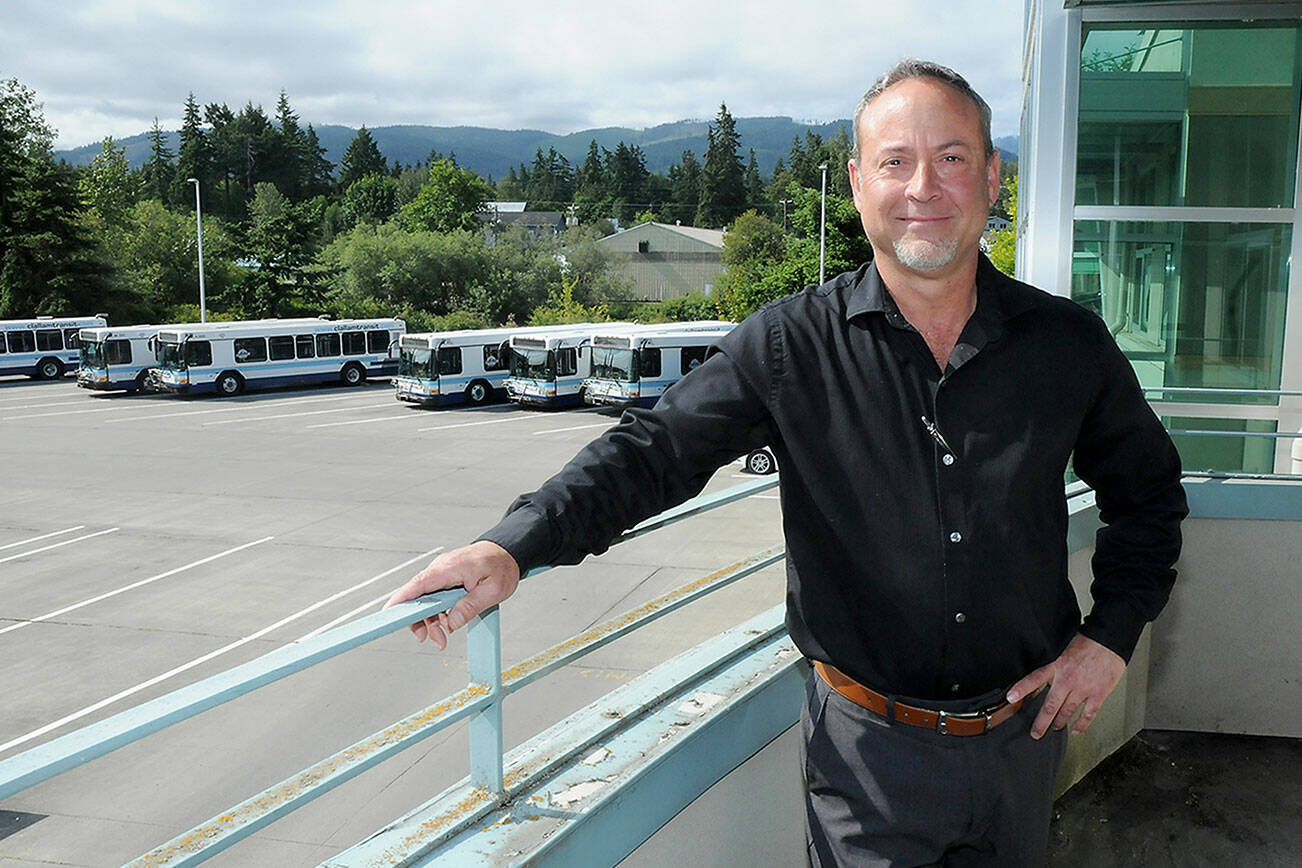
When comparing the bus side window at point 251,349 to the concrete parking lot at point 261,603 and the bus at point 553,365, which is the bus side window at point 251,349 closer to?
the concrete parking lot at point 261,603

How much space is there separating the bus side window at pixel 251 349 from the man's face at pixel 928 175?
36.9 meters

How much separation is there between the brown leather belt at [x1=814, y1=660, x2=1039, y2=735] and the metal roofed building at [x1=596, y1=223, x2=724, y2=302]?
306 ft

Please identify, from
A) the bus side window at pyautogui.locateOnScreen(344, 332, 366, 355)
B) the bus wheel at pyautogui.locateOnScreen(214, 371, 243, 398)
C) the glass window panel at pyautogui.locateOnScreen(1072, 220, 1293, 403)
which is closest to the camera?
the glass window panel at pyautogui.locateOnScreen(1072, 220, 1293, 403)

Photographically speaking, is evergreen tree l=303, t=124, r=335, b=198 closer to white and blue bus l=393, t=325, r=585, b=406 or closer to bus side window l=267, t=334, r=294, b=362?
bus side window l=267, t=334, r=294, b=362

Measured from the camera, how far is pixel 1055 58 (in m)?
8.78

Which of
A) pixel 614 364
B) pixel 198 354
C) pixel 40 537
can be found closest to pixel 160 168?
pixel 198 354

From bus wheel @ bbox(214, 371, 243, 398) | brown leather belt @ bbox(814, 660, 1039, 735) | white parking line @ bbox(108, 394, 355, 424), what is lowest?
white parking line @ bbox(108, 394, 355, 424)

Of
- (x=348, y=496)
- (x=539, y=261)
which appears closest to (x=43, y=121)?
(x=539, y=261)

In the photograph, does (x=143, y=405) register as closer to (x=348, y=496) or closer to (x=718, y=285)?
(x=348, y=496)

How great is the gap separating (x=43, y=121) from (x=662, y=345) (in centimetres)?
4444

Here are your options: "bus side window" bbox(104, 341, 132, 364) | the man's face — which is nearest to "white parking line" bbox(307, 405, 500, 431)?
"bus side window" bbox(104, 341, 132, 364)

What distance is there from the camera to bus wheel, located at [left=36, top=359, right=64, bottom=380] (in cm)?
4112

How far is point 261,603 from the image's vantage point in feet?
44.3

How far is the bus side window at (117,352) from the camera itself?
3597 centimetres
